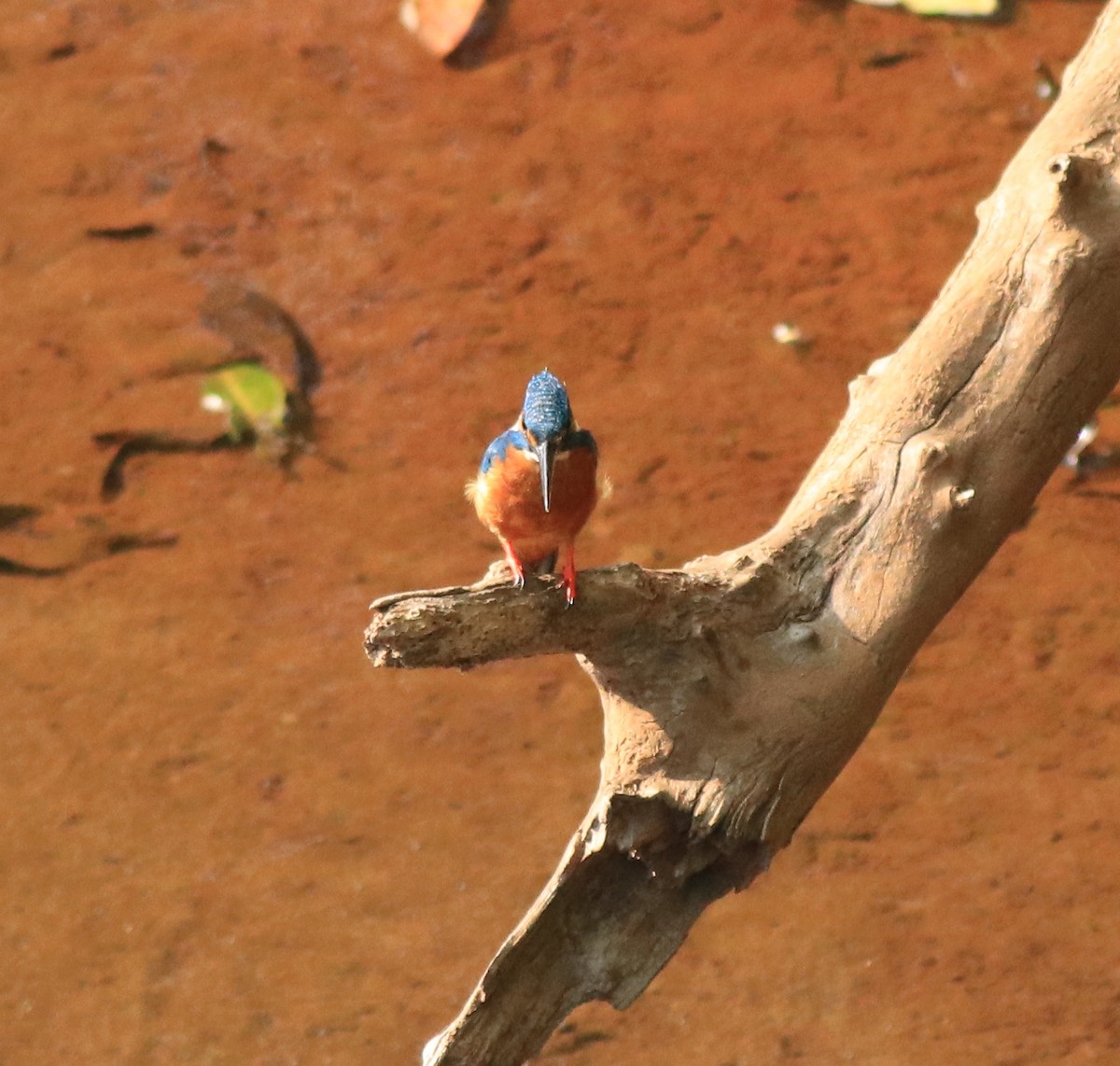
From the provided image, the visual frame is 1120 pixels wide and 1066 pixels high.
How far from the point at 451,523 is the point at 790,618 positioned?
234 cm

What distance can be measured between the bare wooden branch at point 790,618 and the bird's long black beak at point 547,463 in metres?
0.25

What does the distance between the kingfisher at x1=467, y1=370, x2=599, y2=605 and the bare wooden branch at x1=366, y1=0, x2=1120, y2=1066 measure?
24cm

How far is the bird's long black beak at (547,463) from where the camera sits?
102 inches

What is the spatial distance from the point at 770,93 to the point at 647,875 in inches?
163

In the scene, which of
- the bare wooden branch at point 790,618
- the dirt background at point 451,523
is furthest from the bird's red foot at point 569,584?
the dirt background at point 451,523

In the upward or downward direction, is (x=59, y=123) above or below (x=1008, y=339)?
below

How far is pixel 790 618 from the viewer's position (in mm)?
2656

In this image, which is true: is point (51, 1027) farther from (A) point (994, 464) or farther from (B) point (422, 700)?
(A) point (994, 464)

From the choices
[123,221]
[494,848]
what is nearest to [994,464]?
[494,848]

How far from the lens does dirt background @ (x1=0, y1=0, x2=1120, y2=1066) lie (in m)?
3.95

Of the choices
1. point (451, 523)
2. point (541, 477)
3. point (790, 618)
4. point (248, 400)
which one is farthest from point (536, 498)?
point (248, 400)

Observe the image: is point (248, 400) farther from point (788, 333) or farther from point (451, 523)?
point (788, 333)

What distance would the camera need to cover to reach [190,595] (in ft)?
15.6

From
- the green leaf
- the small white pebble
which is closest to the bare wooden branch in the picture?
the small white pebble
